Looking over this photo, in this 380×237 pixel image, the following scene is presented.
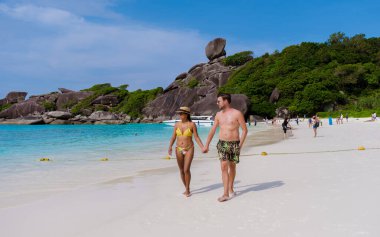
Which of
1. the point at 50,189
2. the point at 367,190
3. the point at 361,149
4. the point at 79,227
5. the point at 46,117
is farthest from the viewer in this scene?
the point at 46,117

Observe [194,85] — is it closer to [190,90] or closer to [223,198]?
[190,90]

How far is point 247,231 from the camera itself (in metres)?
3.97

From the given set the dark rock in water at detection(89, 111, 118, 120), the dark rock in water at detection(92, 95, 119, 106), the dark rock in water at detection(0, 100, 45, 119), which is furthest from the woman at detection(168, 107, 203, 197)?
the dark rock in water at detection(0, 100, 45, 119)

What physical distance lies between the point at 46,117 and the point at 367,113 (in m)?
74.3

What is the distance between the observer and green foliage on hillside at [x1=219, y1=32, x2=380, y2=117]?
64.1 m

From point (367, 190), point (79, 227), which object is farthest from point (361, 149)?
point (79, 227)

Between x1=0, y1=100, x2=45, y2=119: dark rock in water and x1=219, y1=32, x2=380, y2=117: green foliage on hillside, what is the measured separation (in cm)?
5946

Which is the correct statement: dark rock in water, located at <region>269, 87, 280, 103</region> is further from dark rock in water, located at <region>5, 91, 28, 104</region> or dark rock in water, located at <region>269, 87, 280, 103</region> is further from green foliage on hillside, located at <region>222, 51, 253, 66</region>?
dark rock in water, located at <region>5, 91, 28, 104</region>

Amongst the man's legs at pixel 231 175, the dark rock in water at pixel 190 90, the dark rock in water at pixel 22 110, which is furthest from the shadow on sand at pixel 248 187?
the dark rock in water at pixel 22 110

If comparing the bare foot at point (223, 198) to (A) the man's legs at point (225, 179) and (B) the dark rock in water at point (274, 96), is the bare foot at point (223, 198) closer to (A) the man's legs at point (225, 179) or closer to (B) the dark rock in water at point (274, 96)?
(A) the man's legs at point (225, 179)

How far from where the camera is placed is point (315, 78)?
2675 inches

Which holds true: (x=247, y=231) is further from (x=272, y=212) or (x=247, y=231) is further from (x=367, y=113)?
(x=367, y=113)

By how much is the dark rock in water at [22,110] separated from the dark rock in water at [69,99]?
277 inches

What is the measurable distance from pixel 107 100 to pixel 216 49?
37.5 m
